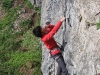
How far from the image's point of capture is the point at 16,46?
23.4 meters

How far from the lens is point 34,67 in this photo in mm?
21031

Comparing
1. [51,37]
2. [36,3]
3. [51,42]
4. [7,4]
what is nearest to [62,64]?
[51,42]

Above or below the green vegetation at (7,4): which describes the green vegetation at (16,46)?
below

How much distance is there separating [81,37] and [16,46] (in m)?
12.6

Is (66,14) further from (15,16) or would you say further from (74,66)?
(15,16)

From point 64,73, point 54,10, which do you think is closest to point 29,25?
point 54,10

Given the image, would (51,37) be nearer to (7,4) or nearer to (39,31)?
(39,31)

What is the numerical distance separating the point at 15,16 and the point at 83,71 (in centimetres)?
1580

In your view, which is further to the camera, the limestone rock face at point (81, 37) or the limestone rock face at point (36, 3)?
the limestone rock face at point (36, 3)

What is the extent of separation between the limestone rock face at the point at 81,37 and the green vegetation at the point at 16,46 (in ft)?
23.4

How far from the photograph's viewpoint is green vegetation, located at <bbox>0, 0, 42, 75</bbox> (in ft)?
69.7

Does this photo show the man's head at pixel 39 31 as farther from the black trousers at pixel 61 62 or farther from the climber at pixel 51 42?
the black trousers at pixel 61 62

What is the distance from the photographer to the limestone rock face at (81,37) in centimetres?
1039

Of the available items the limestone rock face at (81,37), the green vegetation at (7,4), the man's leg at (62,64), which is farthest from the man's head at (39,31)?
the green vegetation at (7,4)
